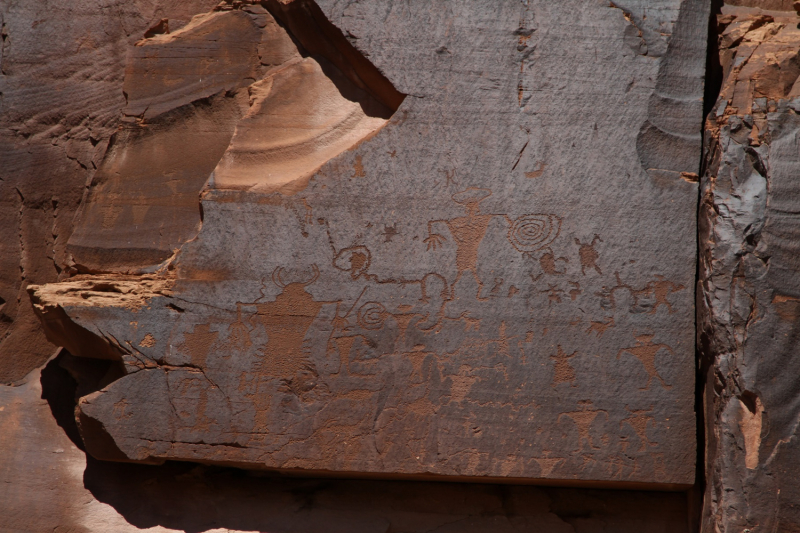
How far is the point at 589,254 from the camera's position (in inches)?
90.8

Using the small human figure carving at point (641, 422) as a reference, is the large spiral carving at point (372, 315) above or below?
above

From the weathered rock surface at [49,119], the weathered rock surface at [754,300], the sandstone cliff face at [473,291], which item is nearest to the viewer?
the weathered rock surface at [754,300]

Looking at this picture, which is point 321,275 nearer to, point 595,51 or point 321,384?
point 321,384

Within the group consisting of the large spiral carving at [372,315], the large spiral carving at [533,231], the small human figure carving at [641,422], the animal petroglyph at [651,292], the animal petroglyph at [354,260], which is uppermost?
the large spiral carving at [533,231]

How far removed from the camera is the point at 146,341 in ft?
7.70

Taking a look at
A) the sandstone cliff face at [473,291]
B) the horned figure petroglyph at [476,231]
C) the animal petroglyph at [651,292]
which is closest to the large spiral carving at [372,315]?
the sandstone cliff face at [473,291]

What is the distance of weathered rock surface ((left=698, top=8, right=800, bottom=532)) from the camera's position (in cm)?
210

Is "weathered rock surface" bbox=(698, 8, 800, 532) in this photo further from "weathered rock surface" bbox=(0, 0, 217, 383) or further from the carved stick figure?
"weathered rock surface" bbox=(0, 0, 217, 383)

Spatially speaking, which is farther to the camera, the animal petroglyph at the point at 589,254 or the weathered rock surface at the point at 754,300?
the animal petroglyph at the point at 589,254

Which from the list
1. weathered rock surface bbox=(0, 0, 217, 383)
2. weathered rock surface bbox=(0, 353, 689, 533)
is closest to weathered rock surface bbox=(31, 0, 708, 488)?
weathered rock surface bbox=(0, 353, 689, 533)

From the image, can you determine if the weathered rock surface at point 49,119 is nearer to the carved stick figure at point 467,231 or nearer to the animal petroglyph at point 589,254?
the carved stick figure at point 467,231

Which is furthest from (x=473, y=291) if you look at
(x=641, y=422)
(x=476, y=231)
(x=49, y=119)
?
(x=49, y=119)

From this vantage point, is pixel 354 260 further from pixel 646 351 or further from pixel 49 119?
pixel 49 119

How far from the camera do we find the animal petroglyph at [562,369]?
228 centimetres
